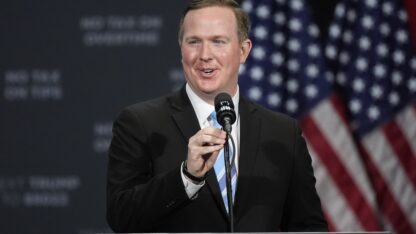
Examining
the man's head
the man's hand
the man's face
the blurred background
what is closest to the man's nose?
the man's face

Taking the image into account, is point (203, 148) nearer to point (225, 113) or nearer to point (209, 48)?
point (225, 113)

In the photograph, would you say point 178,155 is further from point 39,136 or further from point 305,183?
point 39,136

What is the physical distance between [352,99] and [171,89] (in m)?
1.07

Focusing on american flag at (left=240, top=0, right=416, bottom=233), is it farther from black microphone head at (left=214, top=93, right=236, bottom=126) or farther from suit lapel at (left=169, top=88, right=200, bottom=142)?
black microphone head at (left=214, top=93, right=236, bottom=126)

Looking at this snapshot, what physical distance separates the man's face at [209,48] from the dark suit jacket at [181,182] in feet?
0.40

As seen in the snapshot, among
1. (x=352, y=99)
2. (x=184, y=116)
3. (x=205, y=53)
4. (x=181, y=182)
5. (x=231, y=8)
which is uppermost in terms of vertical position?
(x=231, y=8)

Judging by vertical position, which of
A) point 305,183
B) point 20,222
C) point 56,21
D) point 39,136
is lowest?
point 20,222

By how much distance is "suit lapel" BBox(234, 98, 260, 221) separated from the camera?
2207 mm

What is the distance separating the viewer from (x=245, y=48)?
2.42 meters

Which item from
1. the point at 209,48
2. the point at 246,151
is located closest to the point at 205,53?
the point at 209,48

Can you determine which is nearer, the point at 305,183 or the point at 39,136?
the point at 305,183

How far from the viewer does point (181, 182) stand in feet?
6.53

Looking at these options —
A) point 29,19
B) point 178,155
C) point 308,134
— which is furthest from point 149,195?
point 29,19

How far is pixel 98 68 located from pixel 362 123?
1.61 metres
